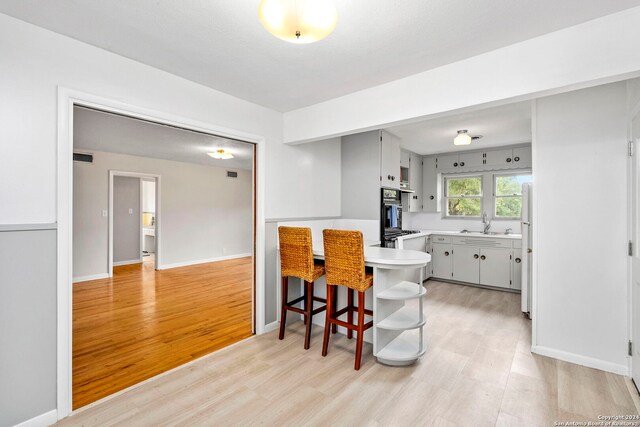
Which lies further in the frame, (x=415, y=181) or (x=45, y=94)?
(x=415, y=181)

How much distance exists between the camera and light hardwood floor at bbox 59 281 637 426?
1883 mm

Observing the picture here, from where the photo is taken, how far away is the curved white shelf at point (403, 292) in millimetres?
2471

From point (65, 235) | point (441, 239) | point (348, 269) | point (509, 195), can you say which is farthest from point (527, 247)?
point (65, 235)

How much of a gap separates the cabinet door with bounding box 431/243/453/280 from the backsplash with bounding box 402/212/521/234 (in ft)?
2.32

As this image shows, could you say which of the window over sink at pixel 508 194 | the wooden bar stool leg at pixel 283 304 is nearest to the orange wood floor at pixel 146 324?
the wooden bar stool leg at pixel 283 304

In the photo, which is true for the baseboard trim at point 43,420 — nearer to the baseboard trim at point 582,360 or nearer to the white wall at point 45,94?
the white wall at point 45,94

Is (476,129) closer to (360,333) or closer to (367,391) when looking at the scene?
(360,333)

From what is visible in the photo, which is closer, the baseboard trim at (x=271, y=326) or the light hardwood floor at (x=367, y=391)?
the light hardwood floor at (x=367, y=391)

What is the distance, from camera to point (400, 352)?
253 cm

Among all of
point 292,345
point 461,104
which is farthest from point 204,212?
point 461,104

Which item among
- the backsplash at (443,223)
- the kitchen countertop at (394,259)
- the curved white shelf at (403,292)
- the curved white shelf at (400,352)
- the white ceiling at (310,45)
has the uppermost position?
the white ceiling at (310,45)

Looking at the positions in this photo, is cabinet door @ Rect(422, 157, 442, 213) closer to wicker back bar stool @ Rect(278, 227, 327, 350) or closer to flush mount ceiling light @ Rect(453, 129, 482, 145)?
flush mount ceiling light @ Rect(453, 129, 482, 145)

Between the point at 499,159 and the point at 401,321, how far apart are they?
3905 millimetres

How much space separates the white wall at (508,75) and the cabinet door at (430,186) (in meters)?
3.41
